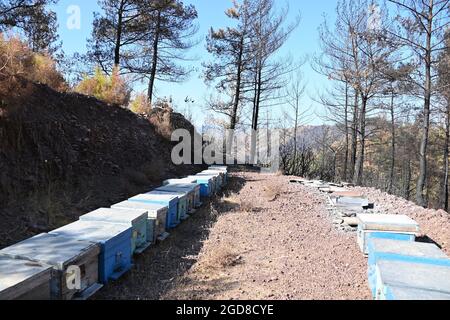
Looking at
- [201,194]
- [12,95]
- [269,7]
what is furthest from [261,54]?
[12,95]

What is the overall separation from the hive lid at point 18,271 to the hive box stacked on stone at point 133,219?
1.49 meters

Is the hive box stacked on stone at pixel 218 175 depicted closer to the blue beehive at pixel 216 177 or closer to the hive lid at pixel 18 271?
the blue beehive at pixel 216 177

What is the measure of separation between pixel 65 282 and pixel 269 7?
18.2 m

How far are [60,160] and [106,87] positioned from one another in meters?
5.55

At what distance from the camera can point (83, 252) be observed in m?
3.68

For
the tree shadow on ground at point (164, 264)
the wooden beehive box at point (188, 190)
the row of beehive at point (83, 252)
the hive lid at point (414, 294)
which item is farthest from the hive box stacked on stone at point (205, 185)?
the hive lid at point (414, 294)

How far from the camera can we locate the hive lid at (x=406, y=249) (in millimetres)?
4199

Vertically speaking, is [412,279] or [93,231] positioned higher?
[93,231]

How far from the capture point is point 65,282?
3469 millimetres

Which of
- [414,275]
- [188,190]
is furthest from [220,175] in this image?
[414,275]

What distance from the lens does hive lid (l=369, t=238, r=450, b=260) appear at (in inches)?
165

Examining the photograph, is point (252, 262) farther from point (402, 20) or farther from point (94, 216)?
point (402, 20)

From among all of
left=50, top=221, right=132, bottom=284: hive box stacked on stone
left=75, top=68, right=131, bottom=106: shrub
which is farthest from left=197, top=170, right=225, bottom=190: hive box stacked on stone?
left=50, top=221, right=132, bottom=284: hive box stacked on stone

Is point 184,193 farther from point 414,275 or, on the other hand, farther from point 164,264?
point 414,275
